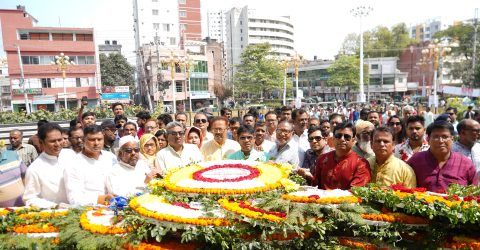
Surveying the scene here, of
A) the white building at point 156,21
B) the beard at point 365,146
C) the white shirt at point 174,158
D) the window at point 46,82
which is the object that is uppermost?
the white building at point 156,21

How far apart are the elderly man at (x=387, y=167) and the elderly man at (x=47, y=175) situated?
13.1 ft

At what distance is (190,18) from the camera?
199 feet

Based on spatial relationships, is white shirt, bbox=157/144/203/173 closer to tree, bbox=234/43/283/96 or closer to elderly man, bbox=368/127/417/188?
elderly man, bbox=368/127/417/188

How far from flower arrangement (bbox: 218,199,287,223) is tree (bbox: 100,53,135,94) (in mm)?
47022

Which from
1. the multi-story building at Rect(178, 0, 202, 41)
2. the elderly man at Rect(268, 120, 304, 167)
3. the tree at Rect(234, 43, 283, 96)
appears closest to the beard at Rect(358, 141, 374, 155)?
the elderly man at Rect(268, 120, 304, 167)

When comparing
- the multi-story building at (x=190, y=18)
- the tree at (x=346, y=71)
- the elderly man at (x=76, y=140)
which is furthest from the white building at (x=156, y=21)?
the elderly man at (x=76, y=140)

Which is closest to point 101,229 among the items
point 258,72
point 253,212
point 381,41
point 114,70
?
point 253,212

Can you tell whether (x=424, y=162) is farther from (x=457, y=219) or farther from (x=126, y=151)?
(x=126, y=151)

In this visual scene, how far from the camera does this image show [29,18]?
3769 centimetres

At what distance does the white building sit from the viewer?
2251 inches

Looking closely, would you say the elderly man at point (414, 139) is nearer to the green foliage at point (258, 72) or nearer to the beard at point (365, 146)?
the beard at point (365, 146)

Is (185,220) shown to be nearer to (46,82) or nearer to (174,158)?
(174,158)

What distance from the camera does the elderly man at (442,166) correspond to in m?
3.84

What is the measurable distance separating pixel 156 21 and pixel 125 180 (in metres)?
58.2
